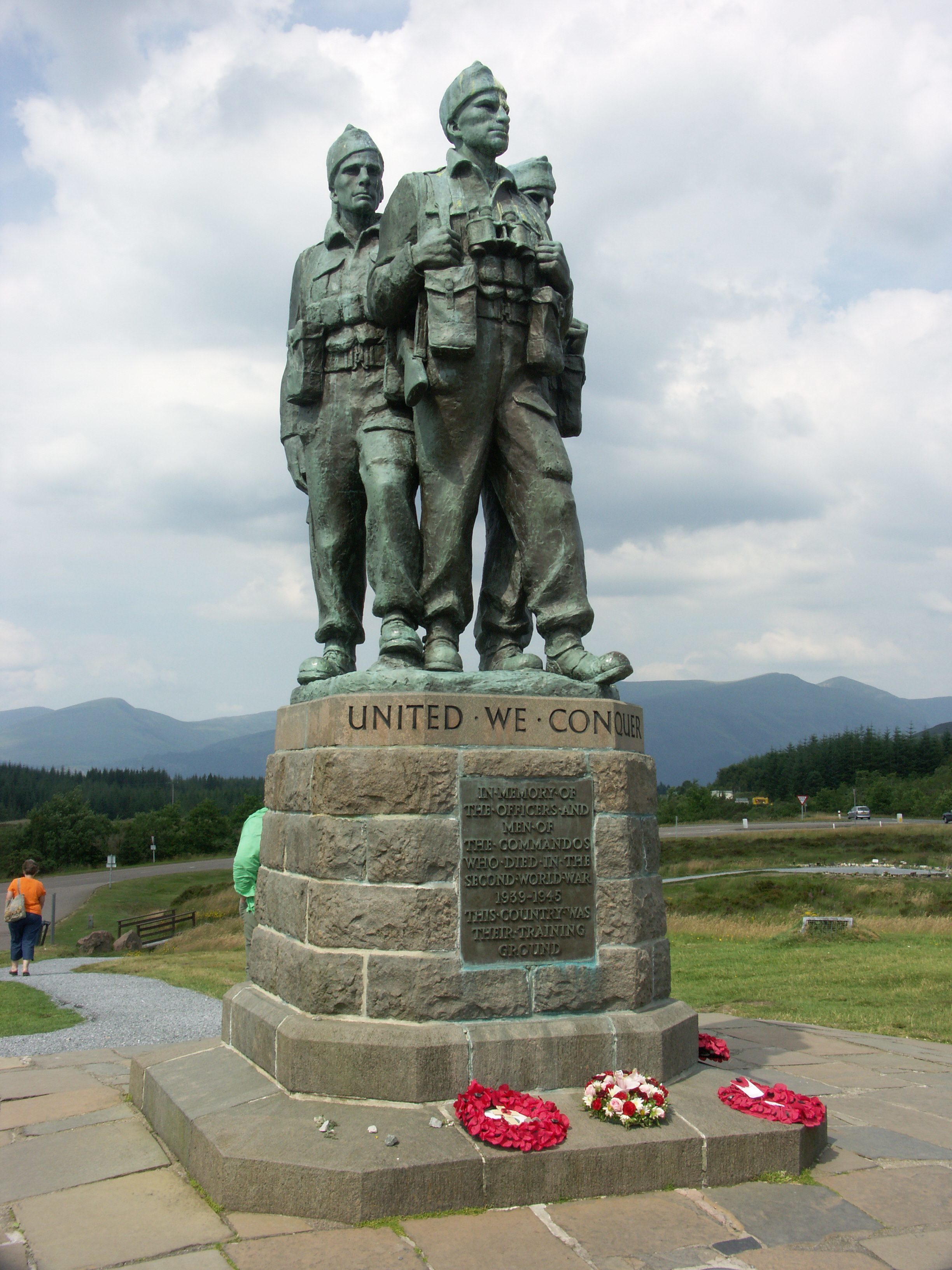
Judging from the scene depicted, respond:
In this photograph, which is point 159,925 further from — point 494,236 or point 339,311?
point 494,236

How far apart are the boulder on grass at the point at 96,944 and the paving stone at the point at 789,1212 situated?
18426 mm

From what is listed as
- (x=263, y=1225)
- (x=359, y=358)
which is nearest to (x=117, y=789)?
(x=359, y=358)

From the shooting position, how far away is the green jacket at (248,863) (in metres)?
7.35

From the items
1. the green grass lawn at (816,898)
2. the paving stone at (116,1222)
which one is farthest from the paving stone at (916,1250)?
the green grass lawn at (816,898)

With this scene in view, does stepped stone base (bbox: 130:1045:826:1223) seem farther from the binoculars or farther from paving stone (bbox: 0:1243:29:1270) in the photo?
the binoculars

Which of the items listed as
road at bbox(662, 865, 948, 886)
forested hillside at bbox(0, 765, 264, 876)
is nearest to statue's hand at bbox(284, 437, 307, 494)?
road at bbox(662, 865, 948, 886)

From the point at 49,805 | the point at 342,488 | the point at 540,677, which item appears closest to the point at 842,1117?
the point at 540,677

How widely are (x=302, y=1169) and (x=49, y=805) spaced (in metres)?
76.4

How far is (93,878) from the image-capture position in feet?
201

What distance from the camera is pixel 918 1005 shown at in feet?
28.8

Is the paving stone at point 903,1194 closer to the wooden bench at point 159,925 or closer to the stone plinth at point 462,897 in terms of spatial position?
the stone plinth at point 462,897

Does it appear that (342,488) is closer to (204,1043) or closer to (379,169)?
(379,169)

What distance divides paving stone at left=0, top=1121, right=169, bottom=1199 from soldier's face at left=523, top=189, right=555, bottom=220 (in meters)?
5.18

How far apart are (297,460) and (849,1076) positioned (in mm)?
4846
